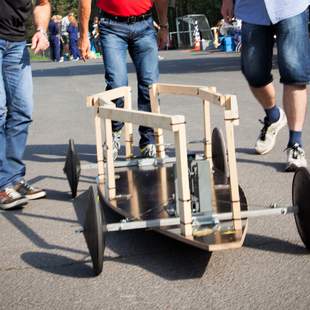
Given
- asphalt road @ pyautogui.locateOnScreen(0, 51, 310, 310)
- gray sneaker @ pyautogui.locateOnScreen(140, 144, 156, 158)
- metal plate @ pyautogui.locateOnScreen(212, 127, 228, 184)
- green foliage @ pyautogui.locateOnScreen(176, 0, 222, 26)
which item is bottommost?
asphalt road @ pyautogui.locateOnScreen(0, 51, 310, 310)

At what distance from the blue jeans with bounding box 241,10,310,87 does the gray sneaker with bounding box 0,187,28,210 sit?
1.98m

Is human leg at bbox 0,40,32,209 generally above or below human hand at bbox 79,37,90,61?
below

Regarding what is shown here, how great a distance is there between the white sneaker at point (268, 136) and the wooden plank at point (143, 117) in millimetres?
2423

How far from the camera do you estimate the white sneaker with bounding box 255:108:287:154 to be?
5.62m

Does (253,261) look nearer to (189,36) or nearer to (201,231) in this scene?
(201,231)

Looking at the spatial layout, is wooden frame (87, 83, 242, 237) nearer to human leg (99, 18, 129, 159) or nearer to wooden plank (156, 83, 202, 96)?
wooden plank (156, 83, 202, 96)

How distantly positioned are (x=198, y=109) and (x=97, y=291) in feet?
20.1

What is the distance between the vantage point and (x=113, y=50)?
18.0ft

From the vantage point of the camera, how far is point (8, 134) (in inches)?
180

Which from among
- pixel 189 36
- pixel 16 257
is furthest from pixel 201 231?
pixel 189 36

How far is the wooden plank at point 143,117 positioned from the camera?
2.92 metres

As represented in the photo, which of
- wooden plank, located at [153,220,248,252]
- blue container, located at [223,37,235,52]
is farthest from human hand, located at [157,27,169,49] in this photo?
blue container, located at [223,37,235,52]

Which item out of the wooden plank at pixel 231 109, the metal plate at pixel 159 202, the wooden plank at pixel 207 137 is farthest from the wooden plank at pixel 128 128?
the wooden plank at pixel 231 109

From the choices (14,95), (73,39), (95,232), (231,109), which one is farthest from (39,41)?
(73,39)
